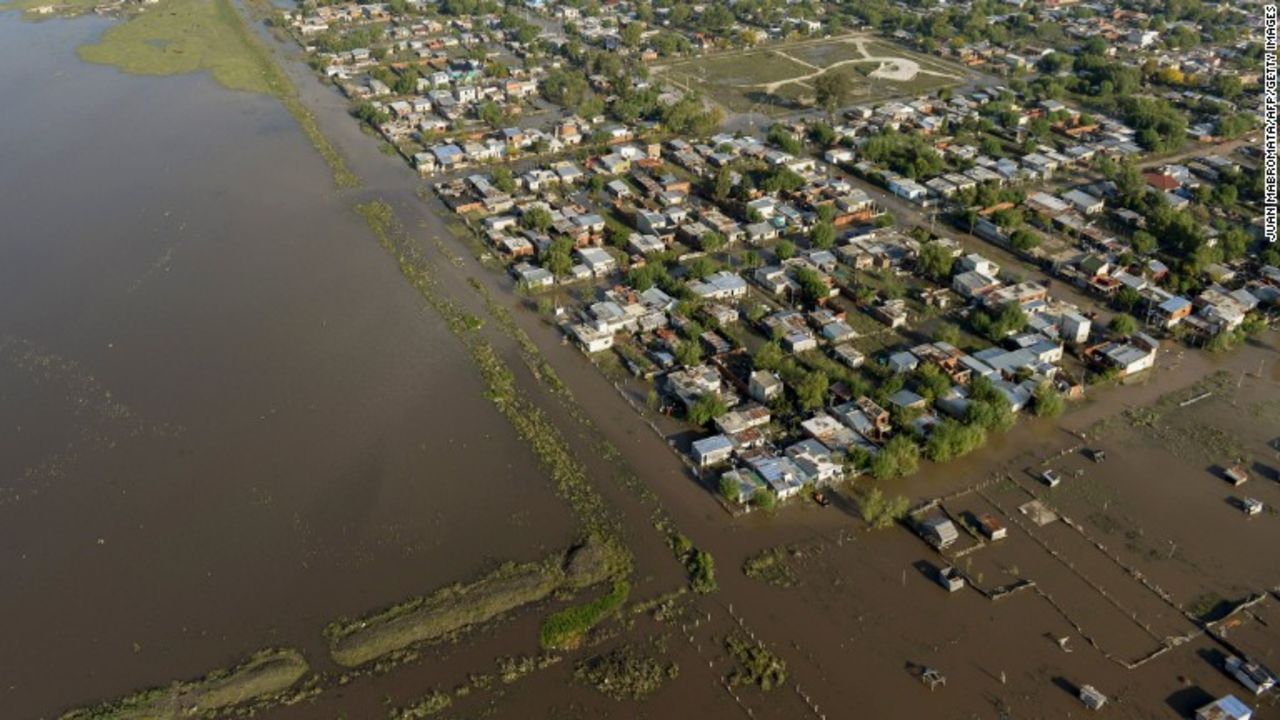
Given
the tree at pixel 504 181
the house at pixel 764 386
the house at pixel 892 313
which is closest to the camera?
the house at pixel 764 386

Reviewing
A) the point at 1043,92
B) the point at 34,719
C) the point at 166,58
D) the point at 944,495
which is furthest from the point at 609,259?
the point at 166,58

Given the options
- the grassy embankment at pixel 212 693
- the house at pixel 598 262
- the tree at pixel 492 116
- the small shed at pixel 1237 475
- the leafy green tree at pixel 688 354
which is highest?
the small shed at pixel 1237 475

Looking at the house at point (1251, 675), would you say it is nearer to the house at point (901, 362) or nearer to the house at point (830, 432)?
the house at point (830, 432)

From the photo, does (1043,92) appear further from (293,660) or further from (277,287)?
(293,660)

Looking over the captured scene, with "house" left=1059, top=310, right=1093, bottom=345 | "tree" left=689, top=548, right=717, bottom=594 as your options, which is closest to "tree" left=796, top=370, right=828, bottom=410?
"tree" left=689, top=548, right=717, bottom=594

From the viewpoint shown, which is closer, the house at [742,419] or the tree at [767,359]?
the house at [742,419]

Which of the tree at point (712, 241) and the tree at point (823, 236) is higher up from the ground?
the tree at point (823, 236)

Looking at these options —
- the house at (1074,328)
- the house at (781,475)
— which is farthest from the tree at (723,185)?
the house at (781,475)
